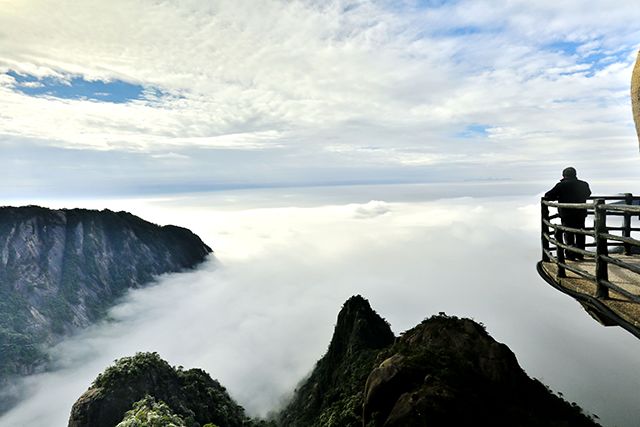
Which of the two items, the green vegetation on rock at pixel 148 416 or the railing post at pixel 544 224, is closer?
the railing post at pixel 544 224

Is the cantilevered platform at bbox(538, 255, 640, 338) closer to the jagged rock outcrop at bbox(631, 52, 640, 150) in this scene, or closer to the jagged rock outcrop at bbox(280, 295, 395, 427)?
the jagged rock outcrop at bbox(631, 52, 640, 150)

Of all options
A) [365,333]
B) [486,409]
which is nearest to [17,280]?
[365,333]

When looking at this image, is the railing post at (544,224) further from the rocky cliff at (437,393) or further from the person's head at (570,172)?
the rocky cliff at (437,393)

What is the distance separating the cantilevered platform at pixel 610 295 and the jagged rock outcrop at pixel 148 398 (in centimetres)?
3087

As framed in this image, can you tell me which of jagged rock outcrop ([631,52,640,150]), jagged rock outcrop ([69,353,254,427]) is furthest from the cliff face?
jagged rock outcrop ([631,52,640,150])

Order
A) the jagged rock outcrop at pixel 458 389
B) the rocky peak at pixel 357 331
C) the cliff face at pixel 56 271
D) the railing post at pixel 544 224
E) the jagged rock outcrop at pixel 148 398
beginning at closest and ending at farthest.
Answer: the railing post at pixel 544 224
the jagged rock outcrop at pixel 458 389
the jagged rock outcrop at pixel 148 398
the rocky peak at pixel 357 331
the cliff face at pixel 56 271

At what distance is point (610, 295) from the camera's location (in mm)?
7656

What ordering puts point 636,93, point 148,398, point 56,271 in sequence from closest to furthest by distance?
point 636,93 < point 148,398 < point 56,271

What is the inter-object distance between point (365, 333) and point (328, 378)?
10149mm

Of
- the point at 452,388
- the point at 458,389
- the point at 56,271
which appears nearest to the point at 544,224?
the point at 452,388

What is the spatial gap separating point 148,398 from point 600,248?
127 feet

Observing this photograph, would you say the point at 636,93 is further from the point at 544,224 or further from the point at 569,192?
the point at 544,224

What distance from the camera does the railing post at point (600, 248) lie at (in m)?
7.27

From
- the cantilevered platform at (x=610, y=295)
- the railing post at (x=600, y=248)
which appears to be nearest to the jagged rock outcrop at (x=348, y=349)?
the cantilevered platform at (x=610, y=295)
